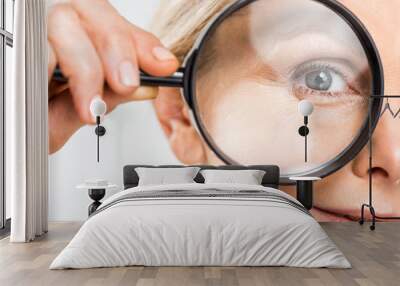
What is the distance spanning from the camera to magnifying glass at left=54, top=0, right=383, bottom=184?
7.00 m

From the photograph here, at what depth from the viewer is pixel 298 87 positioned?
23.2 feet

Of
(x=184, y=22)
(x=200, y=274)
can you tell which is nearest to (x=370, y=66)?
(x=184, y=22)

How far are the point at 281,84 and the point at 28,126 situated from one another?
2.94 meters

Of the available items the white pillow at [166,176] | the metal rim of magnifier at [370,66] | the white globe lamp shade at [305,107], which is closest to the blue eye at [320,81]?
the white globe lamp shade at [305,107]

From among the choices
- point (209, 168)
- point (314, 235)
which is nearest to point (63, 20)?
point (209, 168)

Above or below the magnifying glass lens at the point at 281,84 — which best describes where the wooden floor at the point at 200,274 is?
below

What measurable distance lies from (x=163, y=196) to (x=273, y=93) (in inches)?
99.6

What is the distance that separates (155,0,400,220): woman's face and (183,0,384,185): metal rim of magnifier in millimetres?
66

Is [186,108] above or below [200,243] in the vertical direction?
above

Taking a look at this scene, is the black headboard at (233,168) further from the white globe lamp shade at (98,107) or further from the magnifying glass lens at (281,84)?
the white globe lamp shade at (98,107)

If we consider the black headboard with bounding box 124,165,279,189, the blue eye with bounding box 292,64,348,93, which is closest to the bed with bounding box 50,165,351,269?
the black headboard with bounding box 124,165,279,189

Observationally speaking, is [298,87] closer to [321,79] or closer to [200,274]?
[321,79]

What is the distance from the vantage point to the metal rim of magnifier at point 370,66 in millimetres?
6988

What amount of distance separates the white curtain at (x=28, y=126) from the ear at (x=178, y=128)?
1423 millimetres
